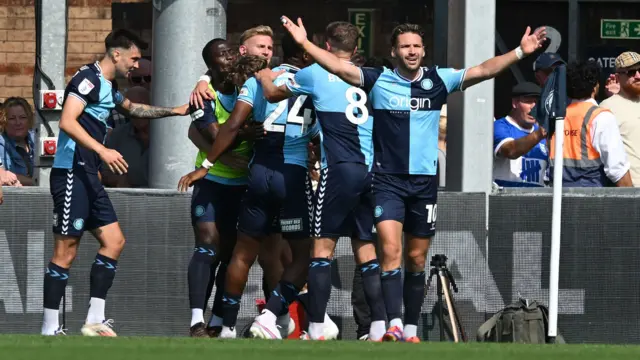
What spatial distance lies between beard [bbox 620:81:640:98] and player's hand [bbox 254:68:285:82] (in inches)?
120

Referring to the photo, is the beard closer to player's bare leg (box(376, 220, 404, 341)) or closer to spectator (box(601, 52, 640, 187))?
spectator (box(601, 52, 640, 187))

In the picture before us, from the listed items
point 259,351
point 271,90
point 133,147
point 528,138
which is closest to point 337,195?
point 271,90

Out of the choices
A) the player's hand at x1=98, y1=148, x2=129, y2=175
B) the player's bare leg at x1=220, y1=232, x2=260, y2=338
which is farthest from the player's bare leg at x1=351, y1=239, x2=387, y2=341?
the player's hand at x1=98, y1=148, x2=129, y2=175

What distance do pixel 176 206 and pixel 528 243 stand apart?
2.63 m

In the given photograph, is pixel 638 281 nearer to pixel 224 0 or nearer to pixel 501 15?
pixel 224 0

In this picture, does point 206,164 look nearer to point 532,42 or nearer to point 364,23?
point 532,42

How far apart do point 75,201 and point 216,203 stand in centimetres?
100

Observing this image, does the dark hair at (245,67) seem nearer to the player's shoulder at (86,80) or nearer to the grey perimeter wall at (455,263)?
the player's shoulder at (86,80)

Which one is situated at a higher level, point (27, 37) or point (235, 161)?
point (27, 37)

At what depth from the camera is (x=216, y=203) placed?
34.4 feet

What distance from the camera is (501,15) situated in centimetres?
1619

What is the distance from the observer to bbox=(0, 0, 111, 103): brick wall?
52.3 ft

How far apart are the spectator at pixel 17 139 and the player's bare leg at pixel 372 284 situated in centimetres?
370

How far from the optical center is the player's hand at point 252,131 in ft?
33.3
